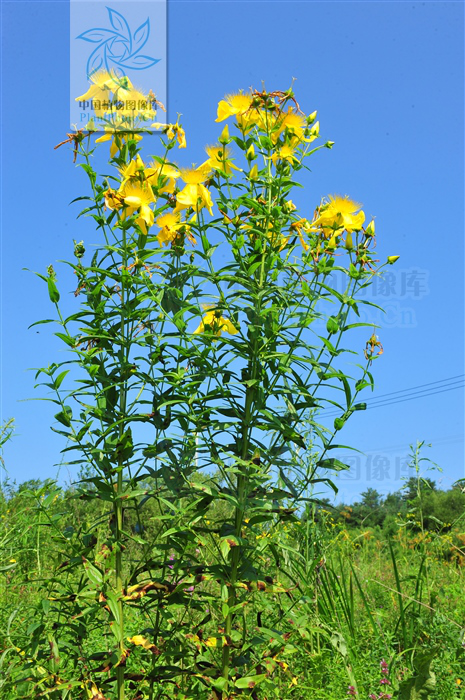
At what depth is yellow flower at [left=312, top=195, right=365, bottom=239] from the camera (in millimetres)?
2502

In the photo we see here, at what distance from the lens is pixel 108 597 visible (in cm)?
222

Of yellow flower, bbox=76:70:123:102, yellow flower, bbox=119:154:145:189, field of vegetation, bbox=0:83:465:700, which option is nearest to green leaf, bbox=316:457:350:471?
field of vegetation, bbox=0:83:465:700

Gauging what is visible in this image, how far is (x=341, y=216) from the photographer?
2506 mm

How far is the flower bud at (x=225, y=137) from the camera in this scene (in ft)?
8.41

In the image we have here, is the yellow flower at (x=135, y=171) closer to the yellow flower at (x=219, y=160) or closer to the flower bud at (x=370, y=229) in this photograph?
the yellow flower at (x=219, y=160)

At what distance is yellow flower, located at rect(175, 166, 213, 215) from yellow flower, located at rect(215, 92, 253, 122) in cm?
24

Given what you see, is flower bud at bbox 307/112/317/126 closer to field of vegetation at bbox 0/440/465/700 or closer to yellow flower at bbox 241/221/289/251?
yellow flower at bbox 241/221/289/251

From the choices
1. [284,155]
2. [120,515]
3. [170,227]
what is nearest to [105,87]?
[170,227]

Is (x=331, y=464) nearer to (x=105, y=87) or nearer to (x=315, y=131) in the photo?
(x=315, y=131)

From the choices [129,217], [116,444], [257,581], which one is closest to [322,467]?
[257,581]

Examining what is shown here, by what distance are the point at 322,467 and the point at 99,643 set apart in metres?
1.99

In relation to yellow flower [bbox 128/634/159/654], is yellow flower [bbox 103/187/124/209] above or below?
above

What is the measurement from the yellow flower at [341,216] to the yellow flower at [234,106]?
50 cm

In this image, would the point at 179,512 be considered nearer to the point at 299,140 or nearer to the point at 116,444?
the point at 116,444
